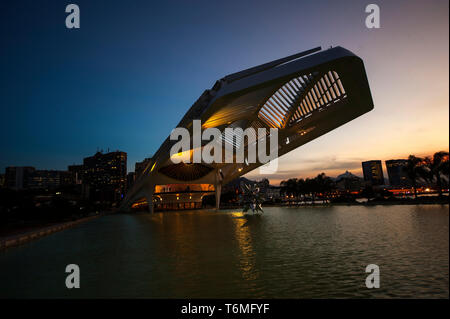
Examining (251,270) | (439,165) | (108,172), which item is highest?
(108,172)

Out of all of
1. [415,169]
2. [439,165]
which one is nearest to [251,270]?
[439,165]

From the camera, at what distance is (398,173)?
37062mm

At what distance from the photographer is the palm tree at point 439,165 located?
90.3 feet

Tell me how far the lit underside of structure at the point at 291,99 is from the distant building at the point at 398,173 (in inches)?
439

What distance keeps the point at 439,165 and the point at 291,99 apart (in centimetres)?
1695

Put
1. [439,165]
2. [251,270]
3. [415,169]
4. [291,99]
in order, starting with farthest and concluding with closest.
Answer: [415,169]
[439,165]
[291,99]
[251,270]

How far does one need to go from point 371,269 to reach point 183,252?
17.6 ft

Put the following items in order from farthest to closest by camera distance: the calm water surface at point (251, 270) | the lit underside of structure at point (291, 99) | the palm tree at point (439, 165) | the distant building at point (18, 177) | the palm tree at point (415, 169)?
the distant building at point (18, 177) < the palm tree at point (415, 169) < the palm tree at point (439, 165) < the lit underside of structure at point (291, 99) < the calm water surface at point (251, 270)

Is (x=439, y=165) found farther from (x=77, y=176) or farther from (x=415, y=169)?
(x=77, y=176)

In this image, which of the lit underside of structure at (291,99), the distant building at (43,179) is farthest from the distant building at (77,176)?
the lit underside of structure at (291,99)

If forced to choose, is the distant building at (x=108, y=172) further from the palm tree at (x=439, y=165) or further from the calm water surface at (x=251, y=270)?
the calm water surface at (x=251, y=270)
